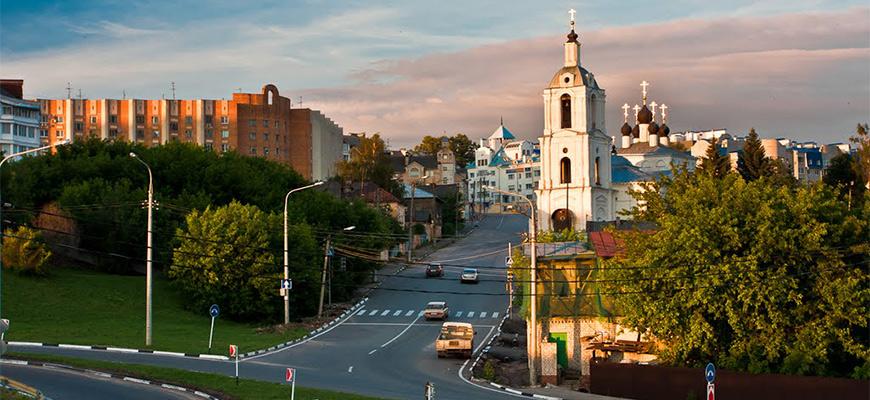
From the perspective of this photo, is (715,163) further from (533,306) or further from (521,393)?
(521,393)

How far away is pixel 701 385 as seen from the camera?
43.1 m

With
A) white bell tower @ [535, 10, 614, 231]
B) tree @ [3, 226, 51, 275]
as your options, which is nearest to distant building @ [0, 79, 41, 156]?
tree @ [3, 226, 51, 275]

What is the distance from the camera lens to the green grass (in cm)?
3766

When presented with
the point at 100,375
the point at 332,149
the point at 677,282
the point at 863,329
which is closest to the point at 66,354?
the point at 100,375

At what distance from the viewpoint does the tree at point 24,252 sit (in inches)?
2680

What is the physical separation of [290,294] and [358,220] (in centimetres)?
2198

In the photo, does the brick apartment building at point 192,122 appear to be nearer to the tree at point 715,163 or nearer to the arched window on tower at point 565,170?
the arched window on tower at point 565,170

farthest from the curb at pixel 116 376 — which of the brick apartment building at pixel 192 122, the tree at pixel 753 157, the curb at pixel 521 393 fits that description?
the brick apartment building at pixel 192 122

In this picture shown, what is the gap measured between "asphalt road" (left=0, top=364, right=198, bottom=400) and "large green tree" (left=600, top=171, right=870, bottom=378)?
18494 millimetres

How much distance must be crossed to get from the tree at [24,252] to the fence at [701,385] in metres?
36.5

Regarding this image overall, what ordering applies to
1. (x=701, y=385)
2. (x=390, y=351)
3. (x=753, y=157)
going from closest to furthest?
1. (x=701, y=385)
2. (x=390, y=351)
3. (x=753, y=157)

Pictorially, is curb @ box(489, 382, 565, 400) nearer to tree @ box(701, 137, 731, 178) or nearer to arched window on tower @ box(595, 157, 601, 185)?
tree @ box(701, 137, 731, 178)

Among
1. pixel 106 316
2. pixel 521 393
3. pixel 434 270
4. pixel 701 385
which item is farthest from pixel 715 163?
pixel 521 393

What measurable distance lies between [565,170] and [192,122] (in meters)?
80.1
